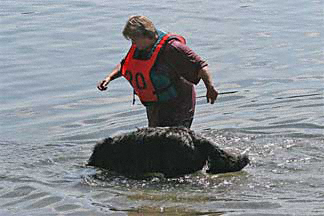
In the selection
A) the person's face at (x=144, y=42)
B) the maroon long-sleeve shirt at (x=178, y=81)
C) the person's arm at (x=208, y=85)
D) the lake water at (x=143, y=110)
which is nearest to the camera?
the lake water at (x=143, y=110)

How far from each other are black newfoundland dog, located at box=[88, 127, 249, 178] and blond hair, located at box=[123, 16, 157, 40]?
0.92m

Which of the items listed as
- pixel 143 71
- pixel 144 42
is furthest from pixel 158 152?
pixel 144 42

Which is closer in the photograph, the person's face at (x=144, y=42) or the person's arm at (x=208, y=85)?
the person's arm at (x=208, y=85)

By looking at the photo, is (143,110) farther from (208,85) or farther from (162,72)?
(208,85)

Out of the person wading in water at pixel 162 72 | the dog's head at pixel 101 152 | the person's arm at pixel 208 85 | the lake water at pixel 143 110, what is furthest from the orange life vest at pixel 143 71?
the lake water at pixel 143 110

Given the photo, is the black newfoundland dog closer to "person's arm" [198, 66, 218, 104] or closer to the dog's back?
the dog's back

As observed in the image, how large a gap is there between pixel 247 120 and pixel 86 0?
1310cm

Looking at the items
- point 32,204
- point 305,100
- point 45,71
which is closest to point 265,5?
point 45,71

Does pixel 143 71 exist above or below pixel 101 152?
above

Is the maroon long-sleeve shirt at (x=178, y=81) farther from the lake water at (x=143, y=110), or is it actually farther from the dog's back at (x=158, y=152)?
the lake water at (x=143, y=110)

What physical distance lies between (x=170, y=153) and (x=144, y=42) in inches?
45.1

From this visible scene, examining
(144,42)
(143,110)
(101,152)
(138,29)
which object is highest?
(138,29)

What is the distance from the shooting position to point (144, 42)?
916 centimetres

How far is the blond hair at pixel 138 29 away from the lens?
29.8ft
